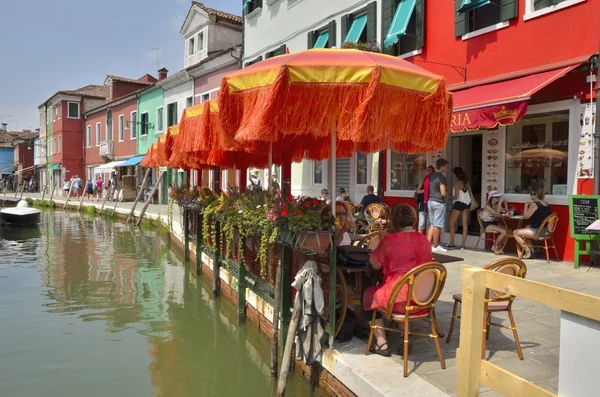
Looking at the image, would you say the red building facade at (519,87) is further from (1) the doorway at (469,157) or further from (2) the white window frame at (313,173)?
(2) the white window frame at (313,173)

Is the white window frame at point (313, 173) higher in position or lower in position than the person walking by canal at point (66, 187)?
higher

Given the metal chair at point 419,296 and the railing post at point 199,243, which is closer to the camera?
the metal chair at point 419,296

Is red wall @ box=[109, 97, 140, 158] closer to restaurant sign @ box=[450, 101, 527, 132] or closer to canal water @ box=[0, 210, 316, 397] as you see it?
canal water @ box=[0, 210, 316, 397]

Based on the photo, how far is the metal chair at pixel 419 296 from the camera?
3.92 meters

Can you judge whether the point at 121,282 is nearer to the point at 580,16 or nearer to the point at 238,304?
the point at 238,304

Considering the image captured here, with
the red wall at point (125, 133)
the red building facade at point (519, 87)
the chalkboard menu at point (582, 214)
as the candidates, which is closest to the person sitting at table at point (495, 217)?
the red building facade at point (519, 87)

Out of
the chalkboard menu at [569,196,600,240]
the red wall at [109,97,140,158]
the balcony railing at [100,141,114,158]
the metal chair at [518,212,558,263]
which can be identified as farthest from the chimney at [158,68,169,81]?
the chalkboard menu at [569,196,600,240]

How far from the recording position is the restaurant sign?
7.70m

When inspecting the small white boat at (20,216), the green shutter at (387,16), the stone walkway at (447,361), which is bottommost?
the small white boat at (20,216)

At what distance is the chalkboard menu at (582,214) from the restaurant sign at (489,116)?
149 cm

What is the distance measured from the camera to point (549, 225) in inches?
312

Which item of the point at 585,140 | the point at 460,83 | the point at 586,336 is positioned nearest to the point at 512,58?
the point at 460,83

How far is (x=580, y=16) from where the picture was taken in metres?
7.95

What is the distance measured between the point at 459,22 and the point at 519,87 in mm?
2774
